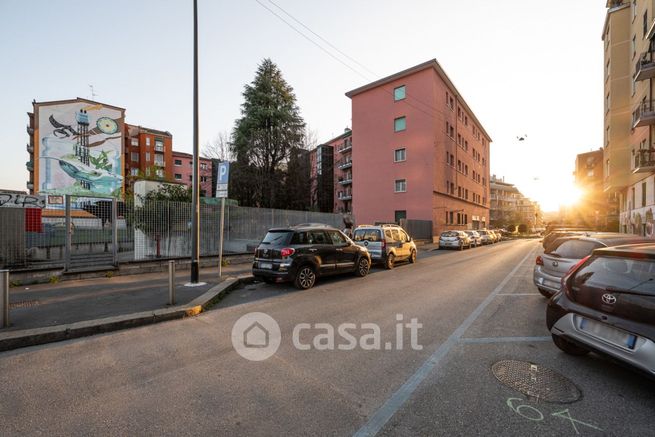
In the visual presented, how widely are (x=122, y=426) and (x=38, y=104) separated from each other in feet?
199

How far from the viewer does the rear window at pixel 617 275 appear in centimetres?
324

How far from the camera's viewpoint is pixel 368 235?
43.4 ft

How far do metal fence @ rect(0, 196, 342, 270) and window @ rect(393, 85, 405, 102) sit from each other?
87.2 ft

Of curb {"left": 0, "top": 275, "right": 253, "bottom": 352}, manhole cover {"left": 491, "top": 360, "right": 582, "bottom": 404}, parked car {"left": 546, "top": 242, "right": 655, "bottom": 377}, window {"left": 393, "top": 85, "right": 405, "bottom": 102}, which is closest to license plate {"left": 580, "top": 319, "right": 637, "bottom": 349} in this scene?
parked car {"left": 546, "top": 242, "right": 655, "bottom": 377}

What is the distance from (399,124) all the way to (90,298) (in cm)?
3014

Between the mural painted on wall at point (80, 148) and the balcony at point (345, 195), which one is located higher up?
the mural painted on wall at point (80, 148)

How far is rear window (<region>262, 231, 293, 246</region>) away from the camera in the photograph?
847 centimetres

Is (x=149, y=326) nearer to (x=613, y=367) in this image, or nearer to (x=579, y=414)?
(x=579, y=414)

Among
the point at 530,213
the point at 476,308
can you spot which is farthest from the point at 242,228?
the point at 530,213

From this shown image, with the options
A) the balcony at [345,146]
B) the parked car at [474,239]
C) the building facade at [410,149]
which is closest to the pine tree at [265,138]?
the building facade at [410,149]

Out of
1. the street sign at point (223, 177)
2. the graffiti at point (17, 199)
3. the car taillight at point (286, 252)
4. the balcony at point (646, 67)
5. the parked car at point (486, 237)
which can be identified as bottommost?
the parked car at point (486, 237)

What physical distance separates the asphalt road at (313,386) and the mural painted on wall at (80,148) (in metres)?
49.4

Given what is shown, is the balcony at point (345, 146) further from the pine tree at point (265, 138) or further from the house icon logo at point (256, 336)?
the house icon logo at point (256, 336)

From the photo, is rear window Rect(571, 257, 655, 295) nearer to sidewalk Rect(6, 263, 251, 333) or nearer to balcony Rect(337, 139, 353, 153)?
sidewalk Rect(6, 263, 251, 333)
